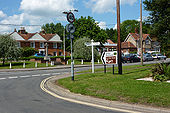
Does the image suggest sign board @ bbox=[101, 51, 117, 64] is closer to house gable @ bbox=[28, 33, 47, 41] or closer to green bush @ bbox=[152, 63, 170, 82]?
green bush @ bbox=[152, 63, 170, 82]

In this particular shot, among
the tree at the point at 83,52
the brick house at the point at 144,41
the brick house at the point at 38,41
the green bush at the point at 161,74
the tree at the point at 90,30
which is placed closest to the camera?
the green bush at the point at 161,74

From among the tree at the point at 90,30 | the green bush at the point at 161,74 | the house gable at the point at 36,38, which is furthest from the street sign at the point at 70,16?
the house gable at the point at 36,38

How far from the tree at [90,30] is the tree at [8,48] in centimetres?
2214

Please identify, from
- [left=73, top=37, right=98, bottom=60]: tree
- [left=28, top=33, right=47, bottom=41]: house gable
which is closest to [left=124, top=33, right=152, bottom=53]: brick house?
[left=28, top=33, right=47, bottom=41]: house gable

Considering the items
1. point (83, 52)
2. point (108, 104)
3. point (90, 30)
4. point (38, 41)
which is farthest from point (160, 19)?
point (38, 41)

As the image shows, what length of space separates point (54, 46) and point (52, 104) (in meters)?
53.3

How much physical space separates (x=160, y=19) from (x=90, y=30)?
94.3 feet

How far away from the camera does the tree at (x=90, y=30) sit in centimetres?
4836

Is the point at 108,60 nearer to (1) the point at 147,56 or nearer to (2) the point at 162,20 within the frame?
(2) the point at 162,20

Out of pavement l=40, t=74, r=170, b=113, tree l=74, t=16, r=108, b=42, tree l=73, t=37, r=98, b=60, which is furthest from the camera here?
tree l=74, t=16, r=108, b=42

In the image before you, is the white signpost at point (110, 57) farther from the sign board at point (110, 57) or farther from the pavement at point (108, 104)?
the pavement at point (108, 104)

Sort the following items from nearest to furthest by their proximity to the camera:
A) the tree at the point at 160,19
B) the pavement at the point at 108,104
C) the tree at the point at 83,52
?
the pavement at the point at 108,104, the tree at the point at 160,19, the tree at the point at 83,52

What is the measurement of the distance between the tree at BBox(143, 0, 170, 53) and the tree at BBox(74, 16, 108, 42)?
26245 mm

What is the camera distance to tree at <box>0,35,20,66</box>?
2838cm
